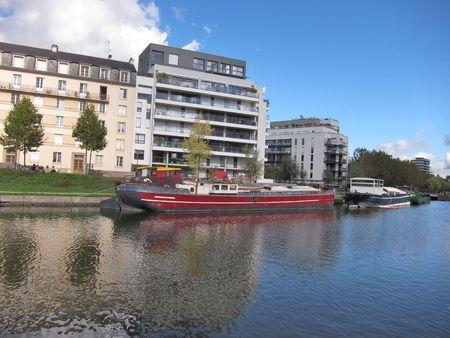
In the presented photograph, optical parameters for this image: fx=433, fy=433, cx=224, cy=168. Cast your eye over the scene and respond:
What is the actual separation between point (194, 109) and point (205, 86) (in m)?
5.76

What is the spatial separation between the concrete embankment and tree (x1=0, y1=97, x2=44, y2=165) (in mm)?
17543

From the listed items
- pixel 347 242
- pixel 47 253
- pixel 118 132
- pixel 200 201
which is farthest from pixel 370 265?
pixel 118 132

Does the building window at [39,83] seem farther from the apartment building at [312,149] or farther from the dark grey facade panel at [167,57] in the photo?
the apartment building at [312,149]

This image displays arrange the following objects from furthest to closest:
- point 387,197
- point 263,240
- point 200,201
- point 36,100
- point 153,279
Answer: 1. point 387,197
2. point 36,100
3. point 200,201
4. point 263,240
5. point 153,279

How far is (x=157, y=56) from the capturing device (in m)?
98.9

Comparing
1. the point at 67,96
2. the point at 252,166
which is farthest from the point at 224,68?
the point at 67,96

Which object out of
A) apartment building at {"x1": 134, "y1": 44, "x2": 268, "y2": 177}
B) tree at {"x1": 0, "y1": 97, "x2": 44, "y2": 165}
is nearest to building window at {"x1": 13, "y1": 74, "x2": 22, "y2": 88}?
tree at {"x1": 0, "y1": 97, "x2": 44, "y2": 165}

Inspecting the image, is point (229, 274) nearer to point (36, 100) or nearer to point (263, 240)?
point (263, 240)

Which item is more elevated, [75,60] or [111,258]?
[75,60]

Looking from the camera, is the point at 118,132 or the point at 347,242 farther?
the point at 118,132

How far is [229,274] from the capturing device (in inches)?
803

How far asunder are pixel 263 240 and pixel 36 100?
55760 millimetres

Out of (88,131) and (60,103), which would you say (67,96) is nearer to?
(60,103)

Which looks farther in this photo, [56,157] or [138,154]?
[138,154]
